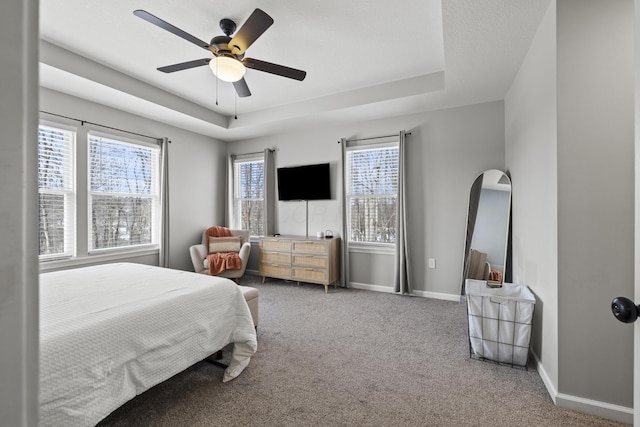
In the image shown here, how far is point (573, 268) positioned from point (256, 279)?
4.20 meters

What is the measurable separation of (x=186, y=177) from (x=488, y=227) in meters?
4.38

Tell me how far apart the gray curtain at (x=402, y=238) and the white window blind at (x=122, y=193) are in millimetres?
3474

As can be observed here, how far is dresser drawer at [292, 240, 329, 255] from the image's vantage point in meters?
4.29

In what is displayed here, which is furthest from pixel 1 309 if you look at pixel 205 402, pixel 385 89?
pixel 385 89

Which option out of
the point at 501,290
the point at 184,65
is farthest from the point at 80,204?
the point at 501,290

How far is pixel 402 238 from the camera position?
13.3 feet

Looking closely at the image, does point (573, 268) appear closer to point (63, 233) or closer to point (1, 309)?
point (1, 309)

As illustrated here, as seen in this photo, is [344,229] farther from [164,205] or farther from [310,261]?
[164,205]

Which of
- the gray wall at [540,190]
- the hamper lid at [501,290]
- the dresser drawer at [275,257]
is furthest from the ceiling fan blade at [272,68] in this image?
the dresser drawer at [275,257]

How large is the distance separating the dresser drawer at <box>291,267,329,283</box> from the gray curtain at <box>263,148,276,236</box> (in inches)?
38.0

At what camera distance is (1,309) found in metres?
0.29

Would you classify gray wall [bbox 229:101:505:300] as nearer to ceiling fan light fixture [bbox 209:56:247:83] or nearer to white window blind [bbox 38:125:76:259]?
ceiling fan light fixture [bbox 209:56:247:83]

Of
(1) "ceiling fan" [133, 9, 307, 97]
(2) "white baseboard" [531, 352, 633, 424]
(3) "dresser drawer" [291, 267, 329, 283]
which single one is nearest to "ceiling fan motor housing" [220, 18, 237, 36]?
(1) "ceiling fan" [133, 9, 307, 97]

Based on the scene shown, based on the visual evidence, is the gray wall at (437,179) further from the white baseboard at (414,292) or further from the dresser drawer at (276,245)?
the dresser drawer at (276,245)
